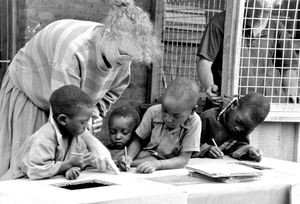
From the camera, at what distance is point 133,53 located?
2631mm

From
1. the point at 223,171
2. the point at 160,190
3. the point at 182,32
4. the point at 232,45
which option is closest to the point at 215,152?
the point at 223,171

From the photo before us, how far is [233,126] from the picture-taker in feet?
11.1

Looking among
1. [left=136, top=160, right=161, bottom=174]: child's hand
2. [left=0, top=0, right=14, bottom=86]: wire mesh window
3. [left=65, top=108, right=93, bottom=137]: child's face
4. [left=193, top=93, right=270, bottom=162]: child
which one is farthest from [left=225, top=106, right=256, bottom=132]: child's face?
[left=0, top=0, right=14, bottom=86]: wire mesh window

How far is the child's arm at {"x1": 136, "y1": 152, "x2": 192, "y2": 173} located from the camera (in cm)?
272

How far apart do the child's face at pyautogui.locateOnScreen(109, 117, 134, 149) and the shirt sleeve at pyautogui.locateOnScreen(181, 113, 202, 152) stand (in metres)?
0.42

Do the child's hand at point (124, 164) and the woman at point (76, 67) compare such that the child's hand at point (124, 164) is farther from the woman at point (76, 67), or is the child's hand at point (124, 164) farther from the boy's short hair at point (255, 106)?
the boy's short hair at point (255, 106)

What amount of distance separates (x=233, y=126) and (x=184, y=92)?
0.49 m

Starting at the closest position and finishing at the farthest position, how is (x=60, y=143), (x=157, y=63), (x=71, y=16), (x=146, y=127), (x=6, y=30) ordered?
(x=60, y=143) < (x=146, y=127) < (x=6, y=30) < (x=71, y=16) < (x=157, y=63)

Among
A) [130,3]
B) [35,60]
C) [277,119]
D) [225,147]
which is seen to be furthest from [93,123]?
[277,119]

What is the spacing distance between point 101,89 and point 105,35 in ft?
1.34

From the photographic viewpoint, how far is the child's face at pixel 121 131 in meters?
3.37

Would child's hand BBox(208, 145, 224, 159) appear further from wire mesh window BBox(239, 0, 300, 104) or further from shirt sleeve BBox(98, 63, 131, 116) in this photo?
wire mesh window BBox(239, 0, 300, 104)

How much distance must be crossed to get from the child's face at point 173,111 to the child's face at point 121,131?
0.43m

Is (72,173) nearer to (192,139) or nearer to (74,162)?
(74,162)
